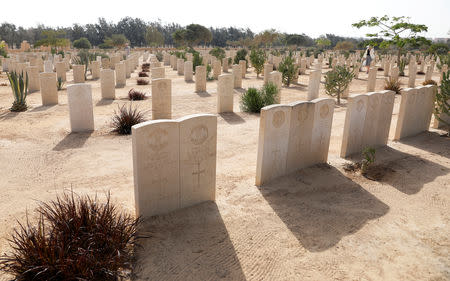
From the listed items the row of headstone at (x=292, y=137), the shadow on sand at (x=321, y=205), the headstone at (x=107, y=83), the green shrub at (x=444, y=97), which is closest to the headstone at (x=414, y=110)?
the green shrub at (x=444, y=97)

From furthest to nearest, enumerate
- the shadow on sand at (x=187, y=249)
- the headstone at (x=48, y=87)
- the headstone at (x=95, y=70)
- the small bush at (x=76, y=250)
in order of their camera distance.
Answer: the headstone at (x=95, y=70) < the headstone at (x=48, y=87) < the shadow on sand at (x=187, y=249) < the small bush at (x=76, y=250)

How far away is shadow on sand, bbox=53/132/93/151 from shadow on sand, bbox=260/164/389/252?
13.8 feet

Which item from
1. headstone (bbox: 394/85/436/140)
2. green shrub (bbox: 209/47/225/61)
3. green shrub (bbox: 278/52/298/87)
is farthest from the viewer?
green shrub (bbox: 209/47/225/61)

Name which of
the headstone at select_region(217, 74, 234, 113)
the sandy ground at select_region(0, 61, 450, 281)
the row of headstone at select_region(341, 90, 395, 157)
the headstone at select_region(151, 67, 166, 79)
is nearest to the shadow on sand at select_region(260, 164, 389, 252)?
the sandy ground at select_region(0, 61, 450, 281)

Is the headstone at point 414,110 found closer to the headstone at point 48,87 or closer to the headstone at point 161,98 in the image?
the headstone at point 161,98

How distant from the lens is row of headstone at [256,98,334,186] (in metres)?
5.08

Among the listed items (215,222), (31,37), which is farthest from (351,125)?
(31,37)

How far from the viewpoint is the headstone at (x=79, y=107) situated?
312 inches

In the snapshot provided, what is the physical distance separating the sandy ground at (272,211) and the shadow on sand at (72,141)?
22 mm

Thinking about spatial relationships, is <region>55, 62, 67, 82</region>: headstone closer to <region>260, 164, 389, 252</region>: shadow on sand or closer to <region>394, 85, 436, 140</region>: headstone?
<region>260, 164, 389, 252</region>: shadow on sand

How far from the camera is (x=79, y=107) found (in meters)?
7.97

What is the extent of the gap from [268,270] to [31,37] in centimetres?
7465

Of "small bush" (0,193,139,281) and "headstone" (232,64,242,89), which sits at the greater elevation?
"headstone" (232,64,242,89)

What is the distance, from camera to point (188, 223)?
4.09 metres
